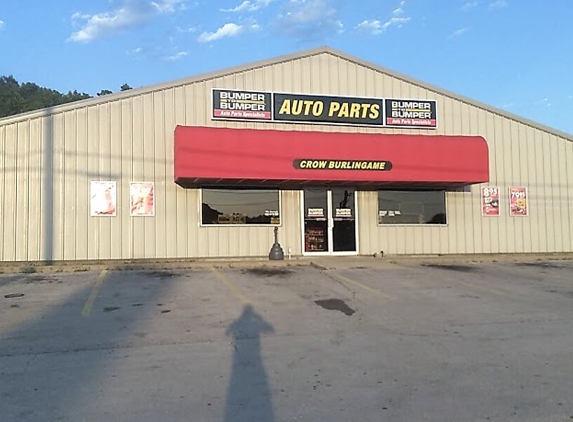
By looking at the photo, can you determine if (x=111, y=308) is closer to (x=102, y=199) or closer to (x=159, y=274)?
(x=159, y=274)

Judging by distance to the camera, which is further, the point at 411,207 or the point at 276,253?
the point at 411,207

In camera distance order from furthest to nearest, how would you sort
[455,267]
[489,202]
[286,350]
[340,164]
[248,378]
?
[489,202], [340,164], [455,267], [286,350], [248,378]

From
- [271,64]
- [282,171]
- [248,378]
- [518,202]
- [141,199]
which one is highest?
[271,64]

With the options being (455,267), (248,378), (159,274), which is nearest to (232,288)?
(159,274)

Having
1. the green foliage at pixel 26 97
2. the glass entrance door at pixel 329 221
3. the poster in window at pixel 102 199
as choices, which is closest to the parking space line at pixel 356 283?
the glass entrance door at pixel 329 221

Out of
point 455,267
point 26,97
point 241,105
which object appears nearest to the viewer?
point 455,267

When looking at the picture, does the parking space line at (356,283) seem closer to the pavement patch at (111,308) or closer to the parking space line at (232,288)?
the parking space line at (232,288)

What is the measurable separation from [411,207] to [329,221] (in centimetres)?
301

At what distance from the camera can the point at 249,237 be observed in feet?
56.9

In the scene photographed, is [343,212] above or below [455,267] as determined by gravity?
above

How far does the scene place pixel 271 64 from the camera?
58.6 ft

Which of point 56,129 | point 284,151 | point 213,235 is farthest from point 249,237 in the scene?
point 56,129

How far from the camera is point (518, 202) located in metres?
19.9

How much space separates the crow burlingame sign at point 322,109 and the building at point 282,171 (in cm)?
4
